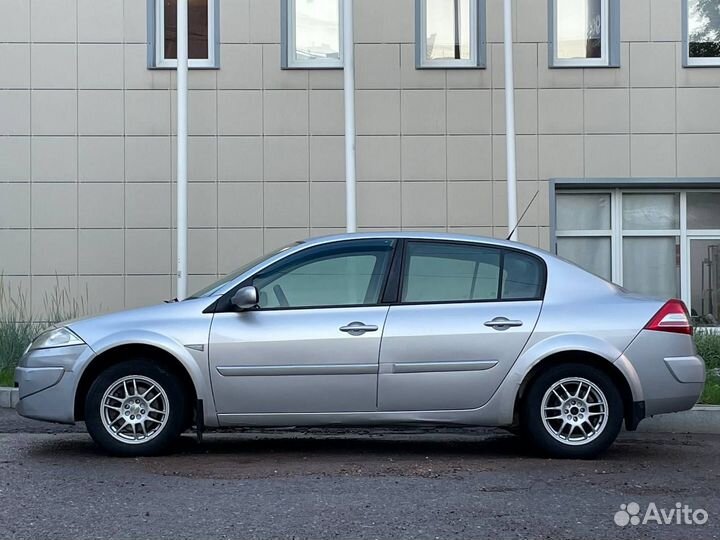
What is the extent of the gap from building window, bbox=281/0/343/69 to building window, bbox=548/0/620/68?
2.79 metres

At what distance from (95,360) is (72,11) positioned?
25.9ft

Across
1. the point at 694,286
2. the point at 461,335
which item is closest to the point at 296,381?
the point at 461,335

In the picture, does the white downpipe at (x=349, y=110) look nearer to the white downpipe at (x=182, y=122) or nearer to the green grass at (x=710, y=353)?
the white downpipe at (x=182, y=122)

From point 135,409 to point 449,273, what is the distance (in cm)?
228

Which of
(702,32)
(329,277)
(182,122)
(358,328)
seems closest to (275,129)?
(182,122)

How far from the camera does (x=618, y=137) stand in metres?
13.9

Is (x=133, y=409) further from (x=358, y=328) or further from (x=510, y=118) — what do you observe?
(x=510, y=118)

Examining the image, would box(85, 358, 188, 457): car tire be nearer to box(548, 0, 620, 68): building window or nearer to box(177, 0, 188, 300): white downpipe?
box(177, 0, 188, 300): white downpipe

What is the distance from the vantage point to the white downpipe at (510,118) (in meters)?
12.6

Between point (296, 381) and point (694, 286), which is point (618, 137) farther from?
point (296, 381)

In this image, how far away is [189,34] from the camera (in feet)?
46.4

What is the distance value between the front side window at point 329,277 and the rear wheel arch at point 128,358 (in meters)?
0.69

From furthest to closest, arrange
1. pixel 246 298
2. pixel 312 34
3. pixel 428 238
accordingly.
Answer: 1. pixel 312 34
2. pixel 428 238
3. pixel 246 298

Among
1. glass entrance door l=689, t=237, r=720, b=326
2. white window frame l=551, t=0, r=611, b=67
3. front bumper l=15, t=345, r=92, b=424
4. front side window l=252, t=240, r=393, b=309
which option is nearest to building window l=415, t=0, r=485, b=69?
white window frame l=551, t=0, r=611, b=67
